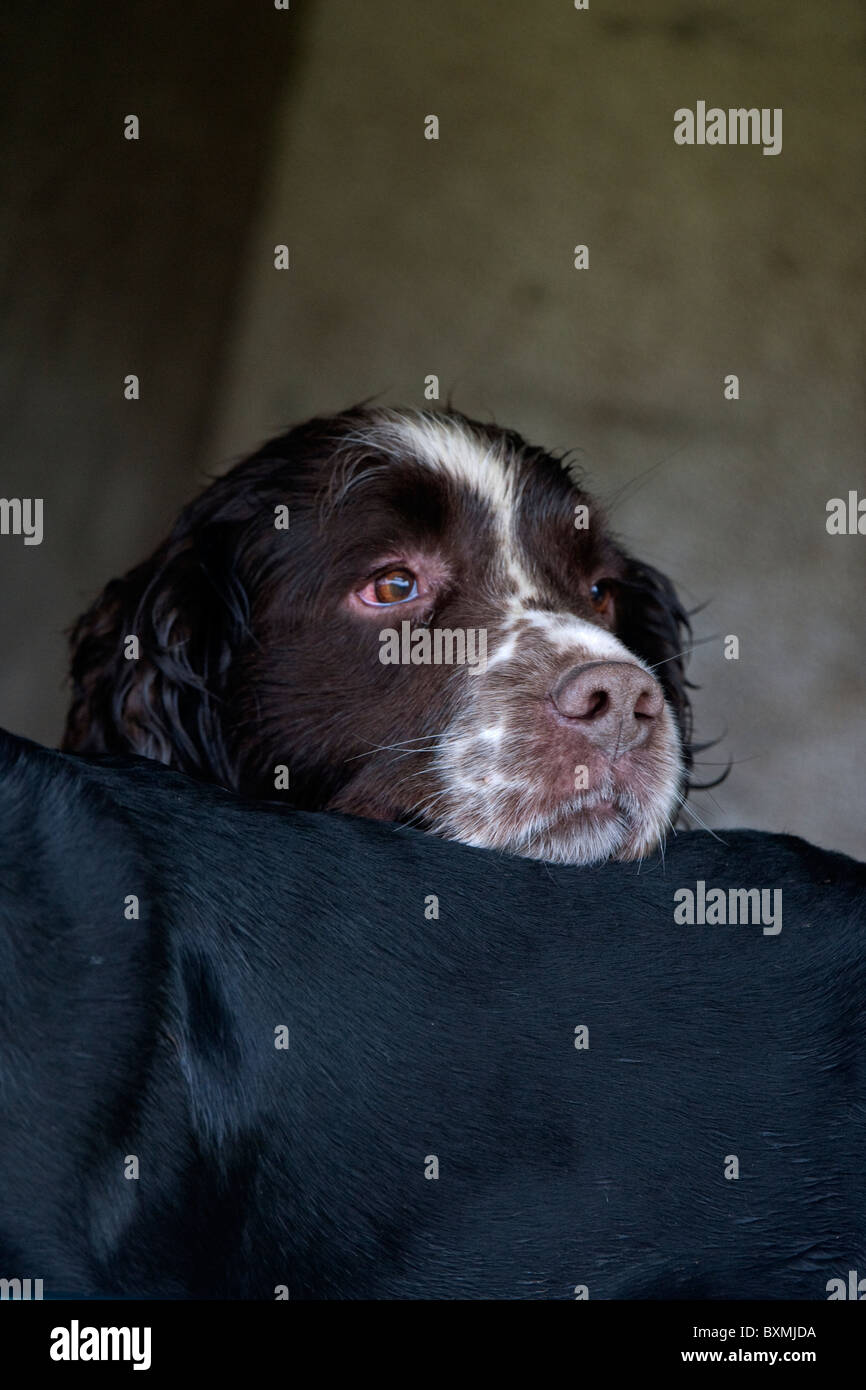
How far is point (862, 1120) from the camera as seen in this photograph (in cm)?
109

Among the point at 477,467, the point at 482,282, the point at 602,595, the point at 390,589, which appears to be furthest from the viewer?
the point at 482,282

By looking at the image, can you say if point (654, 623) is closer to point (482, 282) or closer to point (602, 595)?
point (602, 595)

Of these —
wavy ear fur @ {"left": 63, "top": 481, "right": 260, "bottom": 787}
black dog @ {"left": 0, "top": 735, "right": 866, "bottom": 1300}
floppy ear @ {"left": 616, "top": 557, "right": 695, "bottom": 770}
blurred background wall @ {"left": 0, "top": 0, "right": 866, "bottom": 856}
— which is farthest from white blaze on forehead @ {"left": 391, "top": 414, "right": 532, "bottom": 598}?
black dog @ {"left": 0, "top": 735, "right": 866, "bottom": 1300}

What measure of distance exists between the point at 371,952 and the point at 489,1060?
0.11 meters

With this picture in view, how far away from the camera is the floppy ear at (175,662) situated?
2045 mm

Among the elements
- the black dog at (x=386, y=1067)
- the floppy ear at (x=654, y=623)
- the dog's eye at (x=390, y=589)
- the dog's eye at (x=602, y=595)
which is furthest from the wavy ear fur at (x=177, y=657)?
the black dog at (x=386, y=1067)

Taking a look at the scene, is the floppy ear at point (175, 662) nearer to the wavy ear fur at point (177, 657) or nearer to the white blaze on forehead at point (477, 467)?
the wavy ear fur at point (177, 657)

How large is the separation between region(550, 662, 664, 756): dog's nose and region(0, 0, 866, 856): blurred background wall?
1179 millimetres

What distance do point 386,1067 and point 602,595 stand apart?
137cm

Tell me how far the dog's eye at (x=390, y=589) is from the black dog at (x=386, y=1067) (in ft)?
2.90

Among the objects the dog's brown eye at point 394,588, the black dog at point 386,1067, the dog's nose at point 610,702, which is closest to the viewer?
the black dog at point 386,1067

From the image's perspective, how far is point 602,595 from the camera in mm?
2271

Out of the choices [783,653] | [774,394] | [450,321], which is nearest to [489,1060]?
[783,653]

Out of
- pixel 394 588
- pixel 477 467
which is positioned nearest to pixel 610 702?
pixel 394 588
